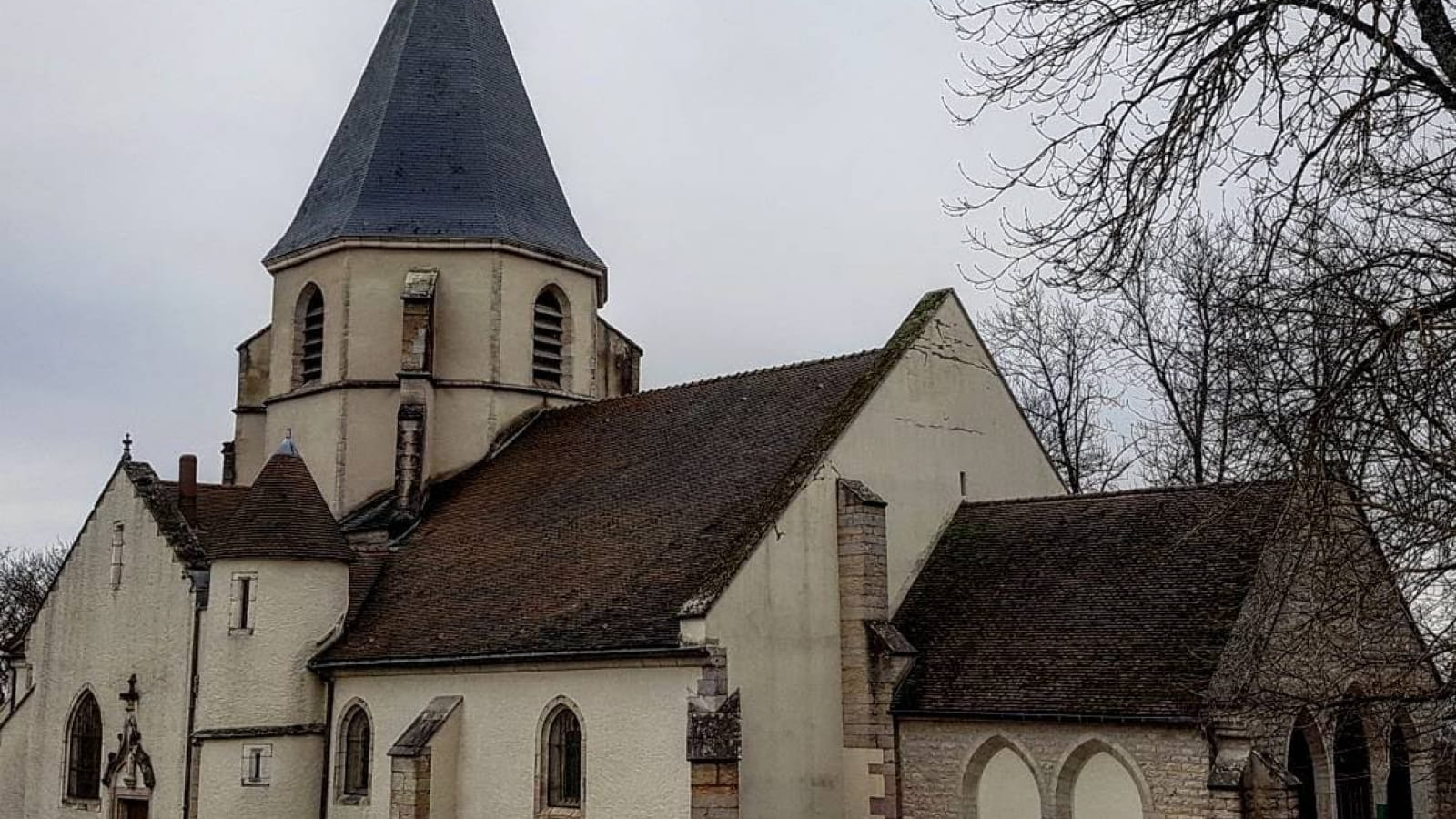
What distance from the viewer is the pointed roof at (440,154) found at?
27.7 m

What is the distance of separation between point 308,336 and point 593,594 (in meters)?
11.3

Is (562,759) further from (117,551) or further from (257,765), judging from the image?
(117,551)

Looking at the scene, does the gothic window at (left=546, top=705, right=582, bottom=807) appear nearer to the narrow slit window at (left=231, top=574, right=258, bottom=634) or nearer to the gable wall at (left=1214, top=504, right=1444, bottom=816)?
the narrow slit window at (left=231, top=574, right=258, bottom=634)

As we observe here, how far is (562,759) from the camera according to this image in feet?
62.7

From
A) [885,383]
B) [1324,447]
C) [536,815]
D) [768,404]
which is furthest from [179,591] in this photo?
[1324,447]

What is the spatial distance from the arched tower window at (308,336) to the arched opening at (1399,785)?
62.3ft

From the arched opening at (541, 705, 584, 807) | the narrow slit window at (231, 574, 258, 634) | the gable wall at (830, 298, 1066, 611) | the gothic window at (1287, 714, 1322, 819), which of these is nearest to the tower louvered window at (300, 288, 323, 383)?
the narrow slit window at (231, 574, 258, 634)

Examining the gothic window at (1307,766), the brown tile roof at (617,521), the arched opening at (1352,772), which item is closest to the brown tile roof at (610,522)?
the brown tile roof at (617,521)

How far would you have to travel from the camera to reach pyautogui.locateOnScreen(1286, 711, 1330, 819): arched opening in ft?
56.9

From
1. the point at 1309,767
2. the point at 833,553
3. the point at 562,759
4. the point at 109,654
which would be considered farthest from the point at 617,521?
the point at 1309,767

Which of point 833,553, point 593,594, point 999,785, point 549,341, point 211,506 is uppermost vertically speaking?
point 549,341

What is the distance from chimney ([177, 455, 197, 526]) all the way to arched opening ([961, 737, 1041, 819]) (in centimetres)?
1371

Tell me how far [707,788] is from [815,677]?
8.24ft

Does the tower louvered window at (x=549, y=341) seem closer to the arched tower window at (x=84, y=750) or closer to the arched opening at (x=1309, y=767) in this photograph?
the arched tower window at (x=84, y=750)
